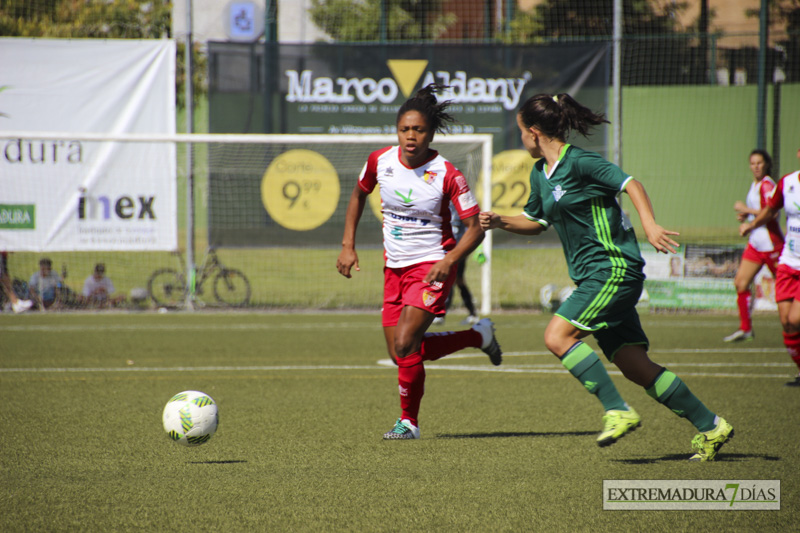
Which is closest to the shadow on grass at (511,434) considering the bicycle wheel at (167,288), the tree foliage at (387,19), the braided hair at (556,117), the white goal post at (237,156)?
the braided hair at (556,117)

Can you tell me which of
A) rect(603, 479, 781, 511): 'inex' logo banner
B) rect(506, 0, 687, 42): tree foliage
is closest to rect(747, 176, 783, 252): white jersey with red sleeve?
rect(603, 479, 781, 511): 'inex' logo banner

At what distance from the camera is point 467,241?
16.0ft

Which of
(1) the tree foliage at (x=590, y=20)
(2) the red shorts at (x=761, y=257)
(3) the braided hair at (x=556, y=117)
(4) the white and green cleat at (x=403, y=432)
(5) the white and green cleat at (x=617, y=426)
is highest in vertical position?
(1) the tree foliage at (x=590, y=20)

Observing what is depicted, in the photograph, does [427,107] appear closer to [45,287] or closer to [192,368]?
[192,368]

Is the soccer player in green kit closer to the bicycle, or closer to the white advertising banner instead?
the bicycle

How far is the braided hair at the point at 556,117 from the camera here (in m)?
4.56

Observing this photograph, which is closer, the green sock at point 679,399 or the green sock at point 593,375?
the green sock at point 593,375

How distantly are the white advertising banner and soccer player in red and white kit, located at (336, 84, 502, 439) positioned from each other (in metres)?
9.25

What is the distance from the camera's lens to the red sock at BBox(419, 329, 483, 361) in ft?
17.8

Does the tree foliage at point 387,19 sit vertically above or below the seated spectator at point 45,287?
above

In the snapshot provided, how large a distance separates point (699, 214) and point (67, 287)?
11.6 meters

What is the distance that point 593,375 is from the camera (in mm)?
4367

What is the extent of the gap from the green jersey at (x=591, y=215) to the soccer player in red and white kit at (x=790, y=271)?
10.2ft

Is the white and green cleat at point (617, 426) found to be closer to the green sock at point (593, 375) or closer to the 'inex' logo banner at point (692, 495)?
the green sock at point (593, 375)
